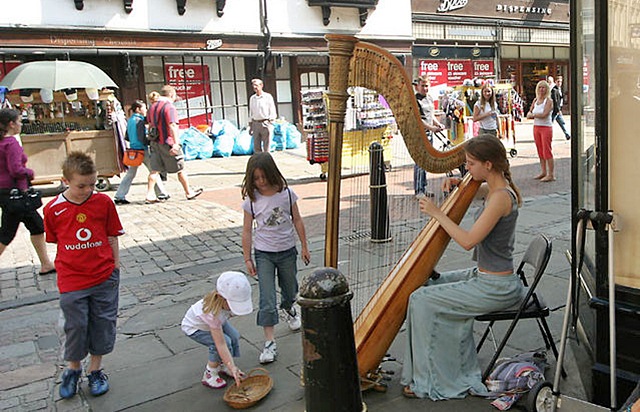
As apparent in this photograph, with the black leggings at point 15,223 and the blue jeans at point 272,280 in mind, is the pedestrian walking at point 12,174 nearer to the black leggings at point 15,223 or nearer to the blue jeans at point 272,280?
the black leggings at point 15,223

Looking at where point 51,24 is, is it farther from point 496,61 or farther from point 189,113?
point 496,61

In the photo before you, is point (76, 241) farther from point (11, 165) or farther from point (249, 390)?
point (11, 165)

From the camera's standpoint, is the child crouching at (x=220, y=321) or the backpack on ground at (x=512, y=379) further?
the child crouching at (x=220, y=321)

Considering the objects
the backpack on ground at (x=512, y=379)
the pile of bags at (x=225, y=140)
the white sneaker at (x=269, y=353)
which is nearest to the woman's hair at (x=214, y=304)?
the white sneaker at (x=269, y=353)

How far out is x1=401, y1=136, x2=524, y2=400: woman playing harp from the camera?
3156 mm

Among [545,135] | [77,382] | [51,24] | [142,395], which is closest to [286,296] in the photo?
[142,395]

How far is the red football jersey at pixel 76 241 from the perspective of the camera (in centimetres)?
344

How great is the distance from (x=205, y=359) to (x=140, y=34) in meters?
12.8

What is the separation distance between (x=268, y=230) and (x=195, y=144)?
11.3m

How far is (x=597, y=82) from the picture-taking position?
2773mm

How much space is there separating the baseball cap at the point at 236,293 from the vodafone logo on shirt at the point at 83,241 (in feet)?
2.80

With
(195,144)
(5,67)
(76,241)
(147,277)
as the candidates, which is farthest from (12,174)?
(5,67)

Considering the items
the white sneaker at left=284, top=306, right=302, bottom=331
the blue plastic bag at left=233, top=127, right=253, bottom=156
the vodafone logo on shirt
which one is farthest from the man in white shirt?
the vodafone logo on shirt

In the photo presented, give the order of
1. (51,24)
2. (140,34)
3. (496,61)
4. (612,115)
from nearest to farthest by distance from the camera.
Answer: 1. (612,115)
2. (51,24)
3. (140,34)
4. (496,61)
